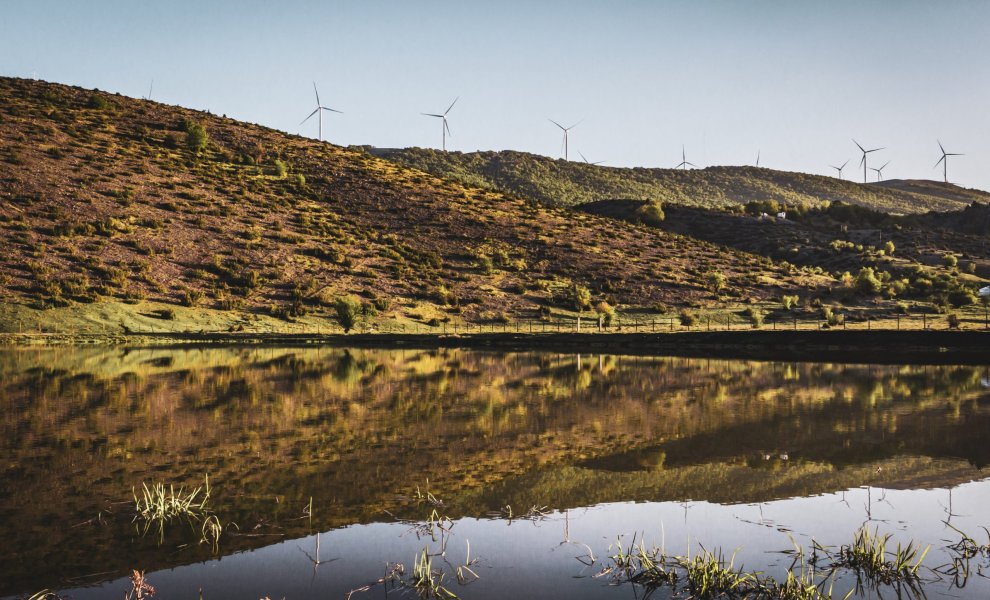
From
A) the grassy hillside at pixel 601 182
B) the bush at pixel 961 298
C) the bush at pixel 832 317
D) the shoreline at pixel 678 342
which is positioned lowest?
the shoreline at pixel 678 342

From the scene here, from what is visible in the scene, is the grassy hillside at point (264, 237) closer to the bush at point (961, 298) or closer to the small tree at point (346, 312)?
the small tree at point (346, 312)

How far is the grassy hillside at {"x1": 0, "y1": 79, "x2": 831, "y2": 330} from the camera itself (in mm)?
64812

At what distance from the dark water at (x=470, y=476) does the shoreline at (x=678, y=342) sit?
588 inches

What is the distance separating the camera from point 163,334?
54719mm

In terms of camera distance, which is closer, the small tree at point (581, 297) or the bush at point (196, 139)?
the small tree at point (581, 297)

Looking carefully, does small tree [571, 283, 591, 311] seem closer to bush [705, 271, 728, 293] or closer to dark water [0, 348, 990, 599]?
bush [705, 271, 728, 293]

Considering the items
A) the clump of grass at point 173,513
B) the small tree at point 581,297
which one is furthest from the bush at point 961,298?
the clump of grass at point 173,513

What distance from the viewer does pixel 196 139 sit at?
95.1 m

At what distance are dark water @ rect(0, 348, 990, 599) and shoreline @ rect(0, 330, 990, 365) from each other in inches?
588

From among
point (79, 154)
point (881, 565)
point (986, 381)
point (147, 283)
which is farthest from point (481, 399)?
point (79, 154)

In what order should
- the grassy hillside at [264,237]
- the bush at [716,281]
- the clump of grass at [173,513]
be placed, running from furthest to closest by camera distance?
the bush at [716,281], the grassy hillside at [264,237], the clump of grass at [173,513]

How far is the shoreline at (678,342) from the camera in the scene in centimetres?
4500

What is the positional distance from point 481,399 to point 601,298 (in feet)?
165

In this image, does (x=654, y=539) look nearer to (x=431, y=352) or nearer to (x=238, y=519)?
(x=238, y=519)
